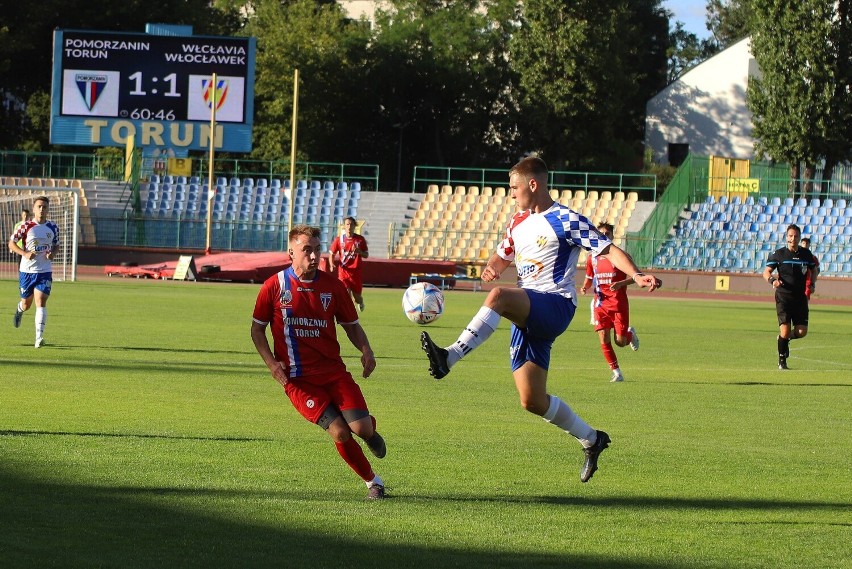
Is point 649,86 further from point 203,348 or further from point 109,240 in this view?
point 203,348

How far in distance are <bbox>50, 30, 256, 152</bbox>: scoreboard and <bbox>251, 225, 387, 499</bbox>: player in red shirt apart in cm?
4247

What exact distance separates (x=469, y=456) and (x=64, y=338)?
11.4m

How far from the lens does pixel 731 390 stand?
624 inches

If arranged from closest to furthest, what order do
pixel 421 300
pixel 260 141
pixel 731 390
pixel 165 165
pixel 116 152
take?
pixel 421 300, pixel 731 390, pixel 165 165, pixel 116 152, pixel 260 141

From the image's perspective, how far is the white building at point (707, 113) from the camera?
66.3 meters

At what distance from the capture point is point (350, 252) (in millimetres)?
26562

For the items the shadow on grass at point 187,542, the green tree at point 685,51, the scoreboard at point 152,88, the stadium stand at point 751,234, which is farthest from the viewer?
the green tree at point 685,51

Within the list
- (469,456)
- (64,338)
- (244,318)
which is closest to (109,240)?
(244,318)

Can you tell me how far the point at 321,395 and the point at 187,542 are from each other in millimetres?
1488

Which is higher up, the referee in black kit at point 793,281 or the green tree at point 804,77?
the green tree at point 804,77

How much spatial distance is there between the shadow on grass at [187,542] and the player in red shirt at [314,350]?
466 millimetres

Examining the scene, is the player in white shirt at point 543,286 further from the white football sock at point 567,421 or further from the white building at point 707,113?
the white building at point 707,113

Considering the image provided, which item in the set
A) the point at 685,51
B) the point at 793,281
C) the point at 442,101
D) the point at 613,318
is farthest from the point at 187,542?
the point at 685,51

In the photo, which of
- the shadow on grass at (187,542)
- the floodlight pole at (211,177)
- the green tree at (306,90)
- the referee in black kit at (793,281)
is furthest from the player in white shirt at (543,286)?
the green tree at (306,90)
